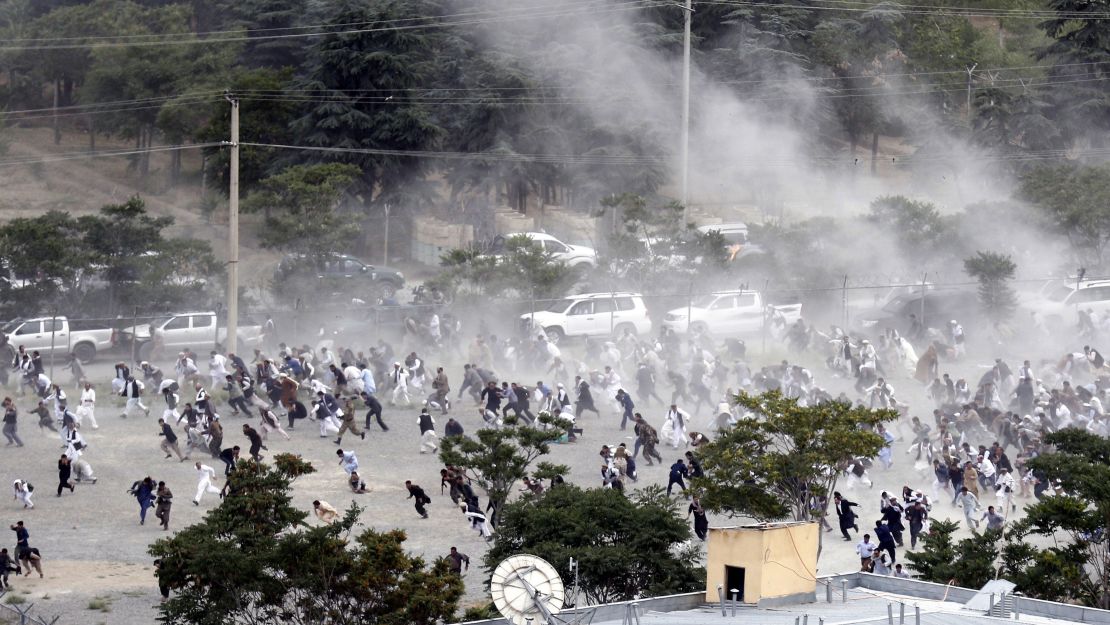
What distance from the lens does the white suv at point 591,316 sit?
3719cm

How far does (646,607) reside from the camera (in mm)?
15844

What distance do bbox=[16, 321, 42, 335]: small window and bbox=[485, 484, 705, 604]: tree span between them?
1730 cm

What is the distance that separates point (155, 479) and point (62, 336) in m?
9.90

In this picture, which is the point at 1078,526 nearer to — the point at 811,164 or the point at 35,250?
the point at 35,250

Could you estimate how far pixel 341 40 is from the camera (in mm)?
52844

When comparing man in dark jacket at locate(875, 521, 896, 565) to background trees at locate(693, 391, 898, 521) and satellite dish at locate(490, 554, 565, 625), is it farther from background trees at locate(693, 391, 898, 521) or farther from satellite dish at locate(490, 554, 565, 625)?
satellite dish at locate(490, 554, 565, 625)

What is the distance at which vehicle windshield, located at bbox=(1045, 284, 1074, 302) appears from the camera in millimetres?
39844

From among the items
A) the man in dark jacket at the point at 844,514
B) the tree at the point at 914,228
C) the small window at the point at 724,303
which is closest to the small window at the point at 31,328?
the small window at the point at 724,303

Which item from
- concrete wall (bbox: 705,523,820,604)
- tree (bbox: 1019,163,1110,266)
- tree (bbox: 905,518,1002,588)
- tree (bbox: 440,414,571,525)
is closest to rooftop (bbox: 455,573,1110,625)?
concrete wall (bbox: 705,523,820,604)

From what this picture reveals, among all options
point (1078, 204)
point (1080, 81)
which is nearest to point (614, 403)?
point (1078, 204)

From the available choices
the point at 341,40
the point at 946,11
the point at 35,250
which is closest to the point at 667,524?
the point at 35,250

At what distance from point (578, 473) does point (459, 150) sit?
102 ft

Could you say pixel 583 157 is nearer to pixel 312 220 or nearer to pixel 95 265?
pixel 312 220

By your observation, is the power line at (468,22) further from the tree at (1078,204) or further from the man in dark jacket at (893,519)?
the man in dark jacket at (893,519)
